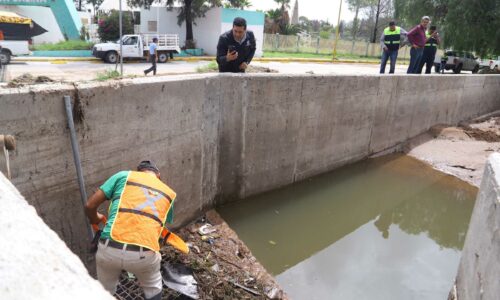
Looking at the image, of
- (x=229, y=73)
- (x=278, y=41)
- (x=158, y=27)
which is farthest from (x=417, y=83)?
(x=278, y=41)

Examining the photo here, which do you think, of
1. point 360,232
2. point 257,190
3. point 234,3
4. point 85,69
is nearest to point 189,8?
point 234,3

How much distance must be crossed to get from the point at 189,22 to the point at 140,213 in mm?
24200

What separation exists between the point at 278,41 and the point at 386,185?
89.5ft

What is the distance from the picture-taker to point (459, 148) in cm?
1025

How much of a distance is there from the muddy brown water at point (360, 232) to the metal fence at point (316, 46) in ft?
86.9

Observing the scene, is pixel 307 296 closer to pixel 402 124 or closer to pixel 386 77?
pixel 386 77

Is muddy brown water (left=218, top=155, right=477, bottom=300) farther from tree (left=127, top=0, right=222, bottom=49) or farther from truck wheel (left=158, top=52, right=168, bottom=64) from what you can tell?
tree (left=127, top=0, right=222, bottom=49)

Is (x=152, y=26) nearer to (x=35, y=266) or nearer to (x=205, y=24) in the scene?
(x=205, y=24)

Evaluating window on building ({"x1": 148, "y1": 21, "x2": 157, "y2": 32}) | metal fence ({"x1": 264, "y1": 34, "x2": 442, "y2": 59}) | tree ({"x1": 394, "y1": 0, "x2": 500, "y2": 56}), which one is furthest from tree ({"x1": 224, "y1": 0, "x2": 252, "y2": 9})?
tree ({"x1": 394, "y1": 0, "x2": 500, "y2": 56})

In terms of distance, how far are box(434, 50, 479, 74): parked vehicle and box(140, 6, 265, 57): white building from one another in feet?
36.7

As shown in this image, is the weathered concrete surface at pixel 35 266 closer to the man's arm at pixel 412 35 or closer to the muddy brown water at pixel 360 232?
the muddy brown water at pixel 360 232

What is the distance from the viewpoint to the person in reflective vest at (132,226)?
2738mm

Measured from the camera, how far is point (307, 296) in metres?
4.57

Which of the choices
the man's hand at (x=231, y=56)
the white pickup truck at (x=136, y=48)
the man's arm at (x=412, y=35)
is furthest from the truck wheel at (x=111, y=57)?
the man's hand at (x=231, y=56)
